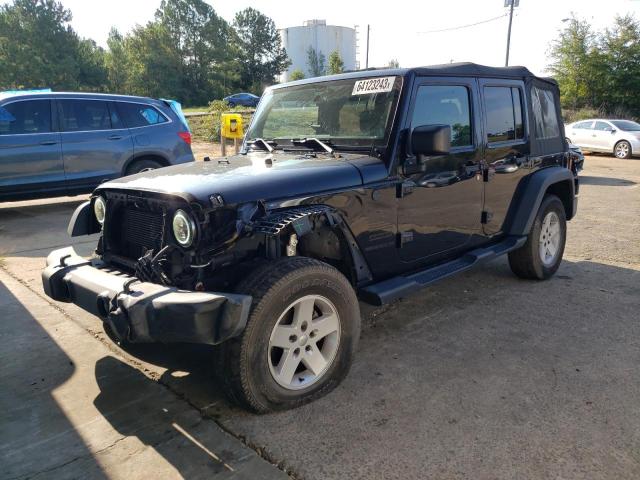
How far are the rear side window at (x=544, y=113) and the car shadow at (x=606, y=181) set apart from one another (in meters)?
7.57

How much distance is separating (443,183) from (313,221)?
51.9 inches

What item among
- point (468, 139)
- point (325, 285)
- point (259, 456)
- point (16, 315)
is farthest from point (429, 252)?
point (16, 315)

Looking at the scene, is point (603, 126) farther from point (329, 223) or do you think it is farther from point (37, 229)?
point (329, 223)

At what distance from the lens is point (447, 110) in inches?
156

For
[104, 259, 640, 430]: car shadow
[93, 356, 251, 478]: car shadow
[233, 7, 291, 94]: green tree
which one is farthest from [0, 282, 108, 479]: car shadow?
[233, 7, 291, 94]: green tree

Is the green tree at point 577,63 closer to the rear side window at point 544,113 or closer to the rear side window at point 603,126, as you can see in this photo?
the rear side window at point 603,126

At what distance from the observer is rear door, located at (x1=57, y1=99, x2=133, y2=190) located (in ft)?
26.0

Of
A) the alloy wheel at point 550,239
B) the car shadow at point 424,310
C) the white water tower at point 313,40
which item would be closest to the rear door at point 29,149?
the car shadow at point 424,310

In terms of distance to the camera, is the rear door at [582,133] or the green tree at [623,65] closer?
the rear door at [582,133]


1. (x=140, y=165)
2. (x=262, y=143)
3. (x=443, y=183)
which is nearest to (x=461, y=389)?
(x=443, y=183)

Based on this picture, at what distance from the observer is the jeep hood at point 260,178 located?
9.36 feet

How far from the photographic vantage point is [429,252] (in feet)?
12.9

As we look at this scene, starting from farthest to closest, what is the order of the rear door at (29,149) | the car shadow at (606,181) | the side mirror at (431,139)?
1. the car shadow at (606,181)
2. the rear door at (29,149)
3. the side mirror at (431,139)

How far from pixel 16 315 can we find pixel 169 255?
2.21 metres
